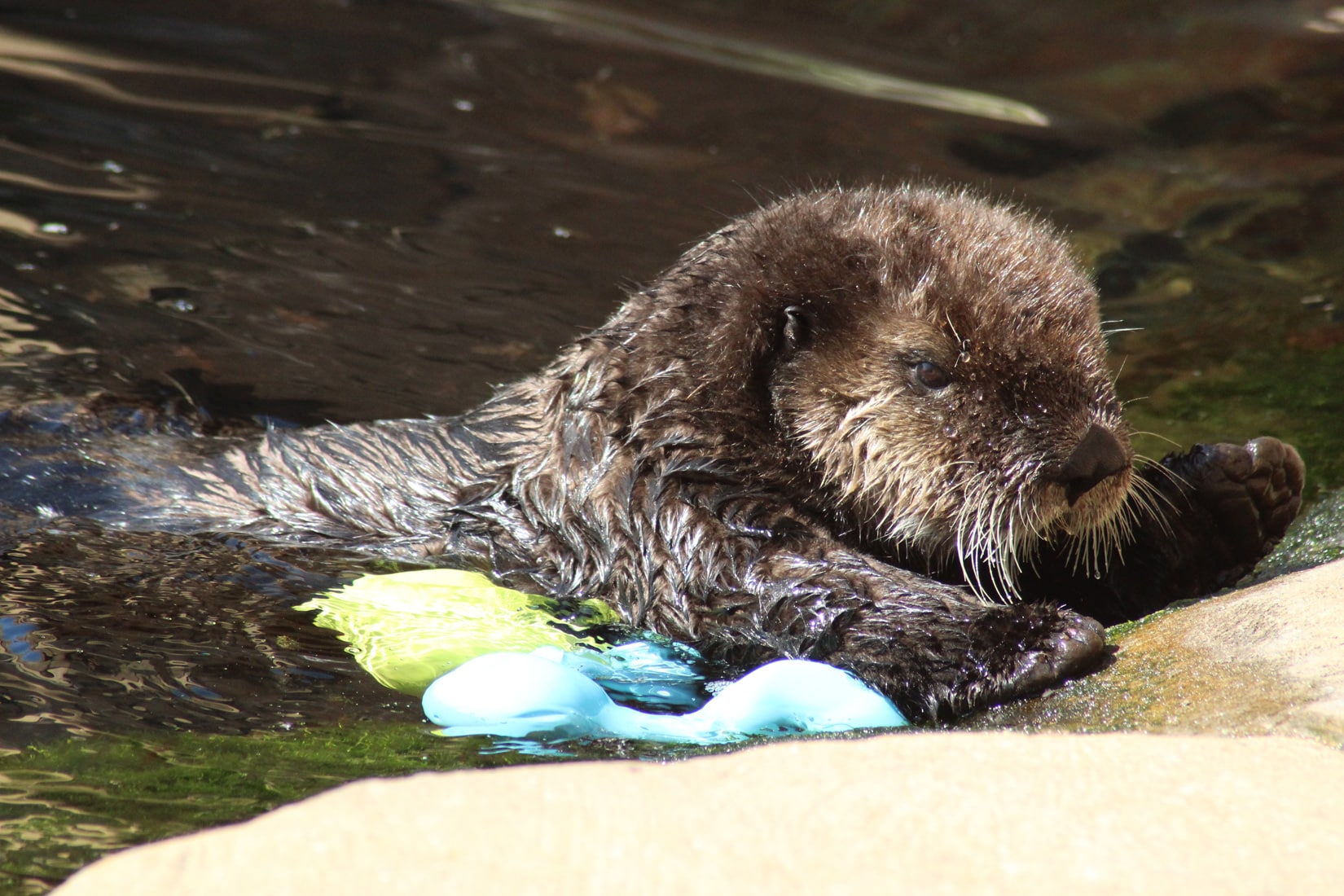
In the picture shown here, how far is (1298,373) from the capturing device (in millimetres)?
5242

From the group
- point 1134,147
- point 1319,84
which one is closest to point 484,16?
point 1134,147

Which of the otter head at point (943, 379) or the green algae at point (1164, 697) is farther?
the otter head at point (943, 379)

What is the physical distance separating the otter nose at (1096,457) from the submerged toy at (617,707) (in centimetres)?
74

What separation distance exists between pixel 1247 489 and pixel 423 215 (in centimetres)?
461

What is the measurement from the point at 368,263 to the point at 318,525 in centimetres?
258

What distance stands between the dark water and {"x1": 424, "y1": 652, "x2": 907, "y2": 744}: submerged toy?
115mm

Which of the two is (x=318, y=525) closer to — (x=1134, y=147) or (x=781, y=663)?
(x=781, y=663)

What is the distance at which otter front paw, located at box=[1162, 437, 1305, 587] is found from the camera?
346cm

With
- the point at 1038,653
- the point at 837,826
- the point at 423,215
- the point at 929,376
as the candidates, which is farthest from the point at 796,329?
the point at 423,215

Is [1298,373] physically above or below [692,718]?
above

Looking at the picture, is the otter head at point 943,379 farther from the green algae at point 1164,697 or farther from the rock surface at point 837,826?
the rock surface at point 837,826

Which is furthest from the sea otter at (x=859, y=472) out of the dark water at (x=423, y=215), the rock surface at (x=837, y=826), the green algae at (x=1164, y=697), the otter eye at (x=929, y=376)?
the rock surface at (x=837, y=826)

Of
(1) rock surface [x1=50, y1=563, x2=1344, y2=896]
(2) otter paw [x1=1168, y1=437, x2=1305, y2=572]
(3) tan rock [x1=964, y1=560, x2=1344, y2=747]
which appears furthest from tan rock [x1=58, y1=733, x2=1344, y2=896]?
(2) otter paw [x1=1168, y1=437, x2=1305, y2=572]

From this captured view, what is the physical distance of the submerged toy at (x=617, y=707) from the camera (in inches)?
107
